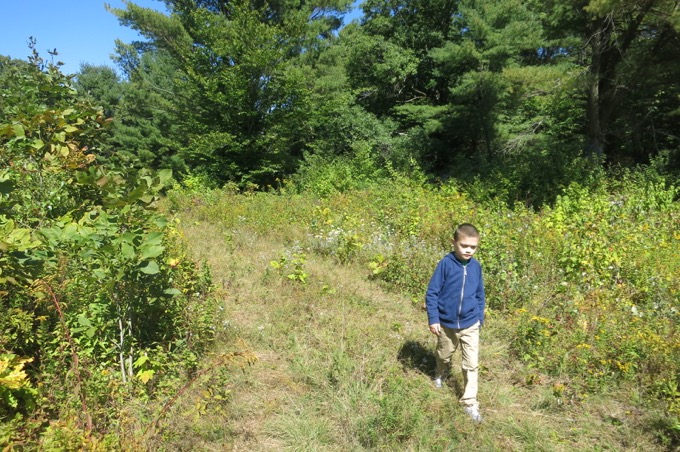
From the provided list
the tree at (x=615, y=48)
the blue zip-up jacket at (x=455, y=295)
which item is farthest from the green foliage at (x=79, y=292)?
the tree at (x=615, y=48)

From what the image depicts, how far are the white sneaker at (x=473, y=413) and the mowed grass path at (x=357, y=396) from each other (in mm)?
55

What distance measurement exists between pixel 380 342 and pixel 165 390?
1.92 meters

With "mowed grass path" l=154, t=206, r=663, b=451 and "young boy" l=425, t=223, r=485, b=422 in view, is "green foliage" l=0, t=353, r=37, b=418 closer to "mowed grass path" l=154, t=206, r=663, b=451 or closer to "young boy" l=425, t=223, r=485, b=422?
"mowed grass path" l=154, t=206, r=663, b=451

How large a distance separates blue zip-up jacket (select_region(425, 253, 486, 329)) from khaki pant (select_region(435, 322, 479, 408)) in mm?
80

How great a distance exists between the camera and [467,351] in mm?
3199

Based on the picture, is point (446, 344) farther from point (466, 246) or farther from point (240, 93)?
point (240, 93)

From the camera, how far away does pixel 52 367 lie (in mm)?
2482

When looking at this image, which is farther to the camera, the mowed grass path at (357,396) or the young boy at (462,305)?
the young boy at (462,305)

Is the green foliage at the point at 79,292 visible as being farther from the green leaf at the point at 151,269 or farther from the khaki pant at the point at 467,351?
the khaki pant at the point at 467,351

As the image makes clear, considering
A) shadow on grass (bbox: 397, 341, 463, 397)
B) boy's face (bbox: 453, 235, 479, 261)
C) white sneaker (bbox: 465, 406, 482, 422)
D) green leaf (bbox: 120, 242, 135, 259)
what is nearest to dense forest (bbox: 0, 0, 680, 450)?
green leaf (bbox: 120, 242, 135, 259)

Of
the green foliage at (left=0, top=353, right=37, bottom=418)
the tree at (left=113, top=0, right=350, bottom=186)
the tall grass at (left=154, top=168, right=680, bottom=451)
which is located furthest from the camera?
the tree at (left=113, top=0, right=350, bottom=186)

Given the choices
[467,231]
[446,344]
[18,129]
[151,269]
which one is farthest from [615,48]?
[18,129]

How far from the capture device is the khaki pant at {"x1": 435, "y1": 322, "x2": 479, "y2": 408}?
3.16 meters

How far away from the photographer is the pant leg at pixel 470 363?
3.16 metres
